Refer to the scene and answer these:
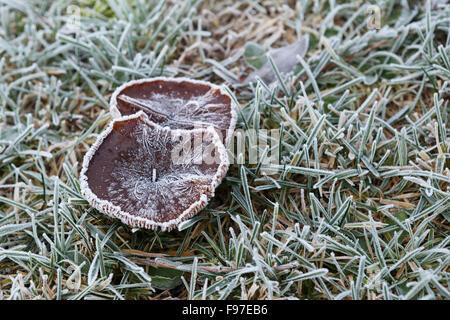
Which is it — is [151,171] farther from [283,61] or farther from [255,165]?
[283,61]

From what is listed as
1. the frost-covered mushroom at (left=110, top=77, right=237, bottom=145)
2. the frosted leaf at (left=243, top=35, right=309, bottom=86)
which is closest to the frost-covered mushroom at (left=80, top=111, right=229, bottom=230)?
the frost-covered mushroom at (left=110, top=77, right=237, bottom=145)

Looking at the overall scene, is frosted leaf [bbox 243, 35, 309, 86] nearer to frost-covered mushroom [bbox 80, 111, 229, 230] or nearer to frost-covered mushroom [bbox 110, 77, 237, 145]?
frost-covered mushroom [bbox 110, 77, 237, 145]

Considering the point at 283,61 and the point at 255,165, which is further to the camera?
the point at 283,61

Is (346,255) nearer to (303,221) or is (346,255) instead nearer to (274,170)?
(303,221)

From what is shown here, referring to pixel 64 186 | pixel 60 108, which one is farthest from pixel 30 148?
pixel 64 186

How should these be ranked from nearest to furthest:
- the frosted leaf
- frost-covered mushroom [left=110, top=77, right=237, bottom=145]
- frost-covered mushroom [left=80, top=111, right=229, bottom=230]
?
frost-covered mushroom [left=80, top=111, right=229, bottom=230] → frost-covered mushroom [left=110, top=77, right=237, bottom=145] → the frosted leaf

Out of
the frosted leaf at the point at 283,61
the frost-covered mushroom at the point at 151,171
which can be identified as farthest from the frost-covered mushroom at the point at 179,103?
the frosted leaf at the point at 283,61

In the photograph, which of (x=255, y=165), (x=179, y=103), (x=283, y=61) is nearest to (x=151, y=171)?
(x=179, y=103)
